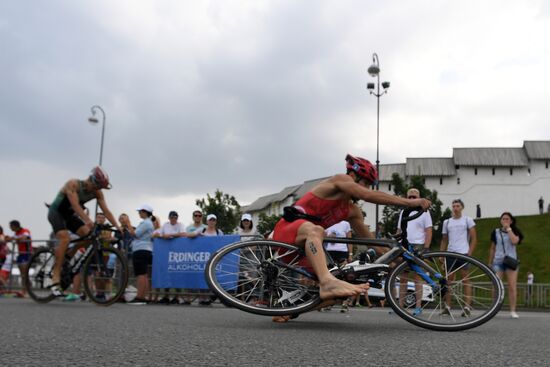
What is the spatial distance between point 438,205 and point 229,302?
225 ft

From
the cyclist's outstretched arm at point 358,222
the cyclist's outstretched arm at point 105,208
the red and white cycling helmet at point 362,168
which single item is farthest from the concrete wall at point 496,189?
the red and white cycling helmet at point 362,168

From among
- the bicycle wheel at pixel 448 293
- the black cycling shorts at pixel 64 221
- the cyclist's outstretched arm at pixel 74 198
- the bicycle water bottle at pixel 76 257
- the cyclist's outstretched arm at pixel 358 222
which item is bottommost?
the bicycle wheel at pixel 448 293

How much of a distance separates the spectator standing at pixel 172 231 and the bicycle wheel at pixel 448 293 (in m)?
6.51

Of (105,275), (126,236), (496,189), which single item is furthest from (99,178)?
(496,189)

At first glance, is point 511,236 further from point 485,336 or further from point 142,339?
point 142,339

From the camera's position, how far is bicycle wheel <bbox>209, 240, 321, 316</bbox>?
5488 millimetres

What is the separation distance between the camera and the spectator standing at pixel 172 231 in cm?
1166

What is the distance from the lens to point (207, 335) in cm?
466

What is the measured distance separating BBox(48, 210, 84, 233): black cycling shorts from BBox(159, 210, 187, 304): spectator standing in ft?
8.82

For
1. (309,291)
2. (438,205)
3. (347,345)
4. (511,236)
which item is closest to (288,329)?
(309,291)

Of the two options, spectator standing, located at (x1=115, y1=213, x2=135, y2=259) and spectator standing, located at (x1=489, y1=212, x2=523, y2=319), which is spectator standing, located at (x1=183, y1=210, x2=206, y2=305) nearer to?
spectator standing, located at (x1=115, y1=213, x2=135, y2=259)

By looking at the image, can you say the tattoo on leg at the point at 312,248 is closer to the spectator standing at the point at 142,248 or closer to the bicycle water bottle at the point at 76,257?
the bicycle water bottle at the point at 76,257

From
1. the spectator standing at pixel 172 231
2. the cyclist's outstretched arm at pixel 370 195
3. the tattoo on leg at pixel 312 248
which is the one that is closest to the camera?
the tattoo on leg at pixel 312 248

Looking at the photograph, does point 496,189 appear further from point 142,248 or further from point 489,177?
point 142,248
